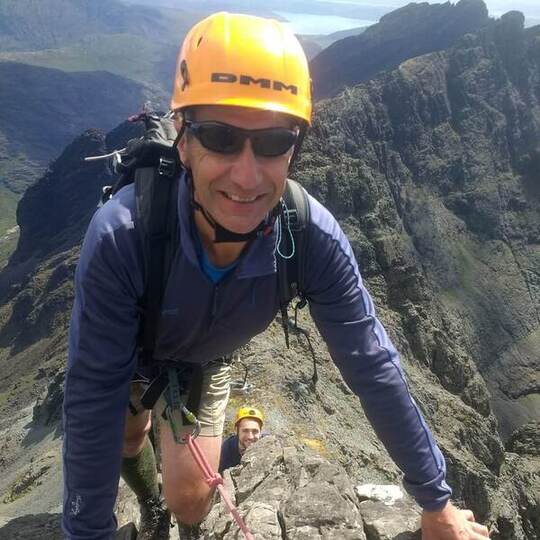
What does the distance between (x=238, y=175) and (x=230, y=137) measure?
1.18 feet

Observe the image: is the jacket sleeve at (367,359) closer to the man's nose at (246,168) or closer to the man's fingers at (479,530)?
the man's fingers at (479,530)

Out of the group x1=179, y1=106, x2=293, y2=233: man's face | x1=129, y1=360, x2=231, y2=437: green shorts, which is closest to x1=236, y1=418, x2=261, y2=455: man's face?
x1=129, y1=360, x2=231, y2=437: green shorts

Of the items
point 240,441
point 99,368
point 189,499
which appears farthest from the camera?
point 240,441

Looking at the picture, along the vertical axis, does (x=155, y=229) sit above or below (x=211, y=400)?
above

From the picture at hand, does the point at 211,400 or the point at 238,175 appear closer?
the point at 238,175

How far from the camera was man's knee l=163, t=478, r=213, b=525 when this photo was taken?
27.7 feet

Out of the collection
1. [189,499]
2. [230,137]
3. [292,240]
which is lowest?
[189,499]

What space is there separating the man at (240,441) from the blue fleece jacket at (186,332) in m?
4.98

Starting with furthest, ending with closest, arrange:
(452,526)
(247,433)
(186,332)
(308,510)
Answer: (247,433) → (308,510) → (186,332) → (452,526)

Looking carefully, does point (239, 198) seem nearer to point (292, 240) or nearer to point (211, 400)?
point (292, 240)

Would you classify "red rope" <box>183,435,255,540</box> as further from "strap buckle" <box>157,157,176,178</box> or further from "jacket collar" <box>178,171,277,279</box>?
"strap buckle" <box>157,157,176,178</box>

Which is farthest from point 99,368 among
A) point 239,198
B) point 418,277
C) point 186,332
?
point 418,277

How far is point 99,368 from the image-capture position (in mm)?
5645

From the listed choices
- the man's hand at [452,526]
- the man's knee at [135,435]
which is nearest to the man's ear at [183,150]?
the man's knee at [135,435]
